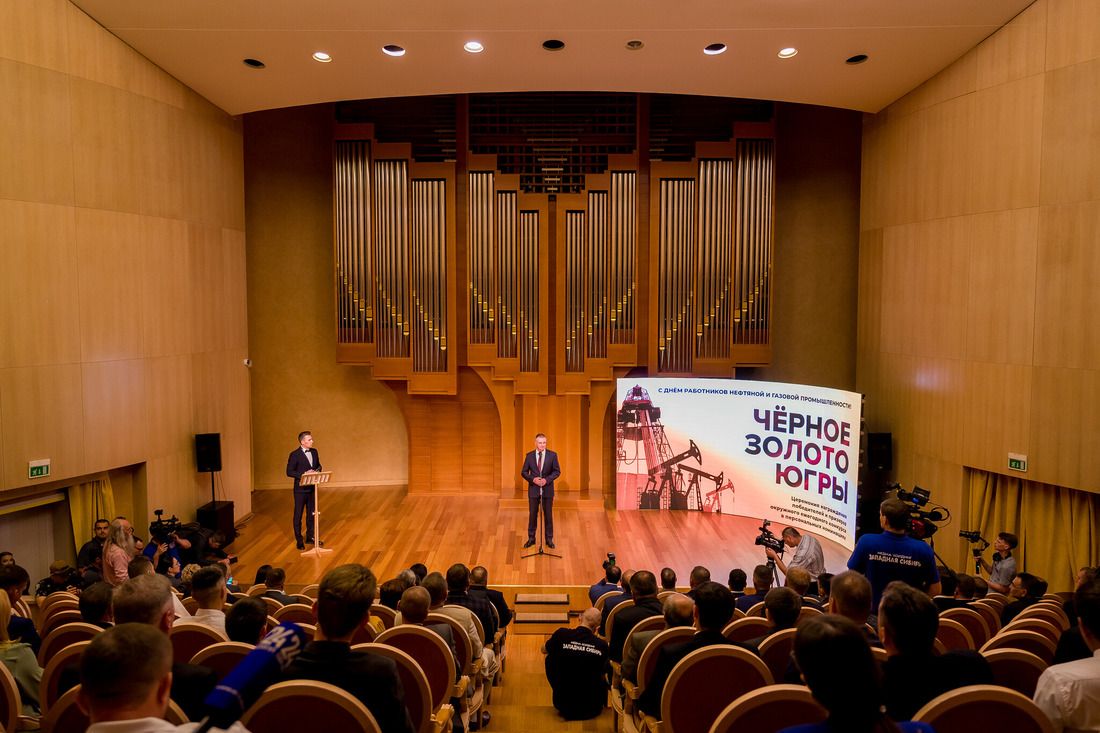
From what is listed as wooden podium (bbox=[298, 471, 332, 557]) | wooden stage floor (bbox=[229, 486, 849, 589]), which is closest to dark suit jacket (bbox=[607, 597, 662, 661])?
wooden stage floor (bbox=[229, 486, 849, 589])

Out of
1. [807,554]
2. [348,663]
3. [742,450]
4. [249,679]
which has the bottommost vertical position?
[807,554]

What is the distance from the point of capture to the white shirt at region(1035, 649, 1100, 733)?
1951mm

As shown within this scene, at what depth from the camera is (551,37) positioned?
6.94 metres

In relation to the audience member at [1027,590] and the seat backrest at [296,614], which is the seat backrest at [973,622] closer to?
the audience member at [1027,590]

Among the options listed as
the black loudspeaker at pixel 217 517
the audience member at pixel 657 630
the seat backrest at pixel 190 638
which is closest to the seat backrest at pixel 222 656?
the seat backrest at pixel 190 638

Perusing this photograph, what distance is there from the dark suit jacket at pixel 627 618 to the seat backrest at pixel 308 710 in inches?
88.7

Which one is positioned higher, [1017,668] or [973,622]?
[1017,668]

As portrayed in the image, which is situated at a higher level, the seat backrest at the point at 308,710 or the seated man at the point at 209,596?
the seat backrest at the point at 308,710

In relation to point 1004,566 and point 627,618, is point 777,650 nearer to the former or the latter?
point 627,618

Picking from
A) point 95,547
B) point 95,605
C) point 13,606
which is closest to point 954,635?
point 95,605

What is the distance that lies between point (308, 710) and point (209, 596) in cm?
185

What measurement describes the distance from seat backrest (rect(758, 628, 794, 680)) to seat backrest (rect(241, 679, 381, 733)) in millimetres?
1645

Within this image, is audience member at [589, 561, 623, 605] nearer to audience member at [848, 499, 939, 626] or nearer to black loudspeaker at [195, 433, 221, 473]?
audience member at [848, 499, 939, 626]

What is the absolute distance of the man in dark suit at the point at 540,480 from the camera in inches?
306
